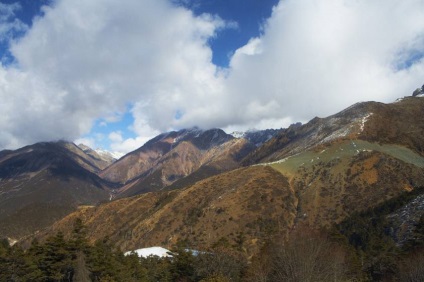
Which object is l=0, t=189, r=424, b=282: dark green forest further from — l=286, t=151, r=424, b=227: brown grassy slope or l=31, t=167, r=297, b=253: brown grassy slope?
l=286, t=151, r=424, b=227: brown grassy slope

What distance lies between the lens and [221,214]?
478ft

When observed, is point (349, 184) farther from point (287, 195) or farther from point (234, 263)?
point (234, 263)

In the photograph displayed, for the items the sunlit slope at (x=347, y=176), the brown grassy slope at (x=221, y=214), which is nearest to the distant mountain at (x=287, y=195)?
the brown grassy slope at (x=221, y=214)

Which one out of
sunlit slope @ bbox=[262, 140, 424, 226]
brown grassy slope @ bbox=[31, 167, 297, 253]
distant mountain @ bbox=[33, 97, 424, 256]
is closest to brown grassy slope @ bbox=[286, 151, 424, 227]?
sunlit slope @ bbox=[262, 140, 424, 226]

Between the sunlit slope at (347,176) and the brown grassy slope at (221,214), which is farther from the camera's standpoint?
the sunlit slope at (347,176)

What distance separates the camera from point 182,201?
559 feet

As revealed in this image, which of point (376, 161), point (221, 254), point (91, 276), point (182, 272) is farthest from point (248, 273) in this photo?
point (376, 161)

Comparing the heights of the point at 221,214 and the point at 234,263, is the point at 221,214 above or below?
above

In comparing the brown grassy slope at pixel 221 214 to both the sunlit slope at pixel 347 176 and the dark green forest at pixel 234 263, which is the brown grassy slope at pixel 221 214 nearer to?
the sunlit slope at pixel 347 176

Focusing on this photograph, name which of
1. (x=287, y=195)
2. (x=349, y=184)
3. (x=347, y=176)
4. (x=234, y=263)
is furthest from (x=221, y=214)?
(x=234, y=263)

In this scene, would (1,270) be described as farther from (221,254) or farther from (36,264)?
(221,254)

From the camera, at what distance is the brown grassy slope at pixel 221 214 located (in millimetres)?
135000

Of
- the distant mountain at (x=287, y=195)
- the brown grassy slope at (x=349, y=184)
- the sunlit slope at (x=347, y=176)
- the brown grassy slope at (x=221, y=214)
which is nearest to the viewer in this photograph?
the brown grassy slope at (x=221, y=214)

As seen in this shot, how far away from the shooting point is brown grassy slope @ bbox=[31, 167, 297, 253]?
135 metres
